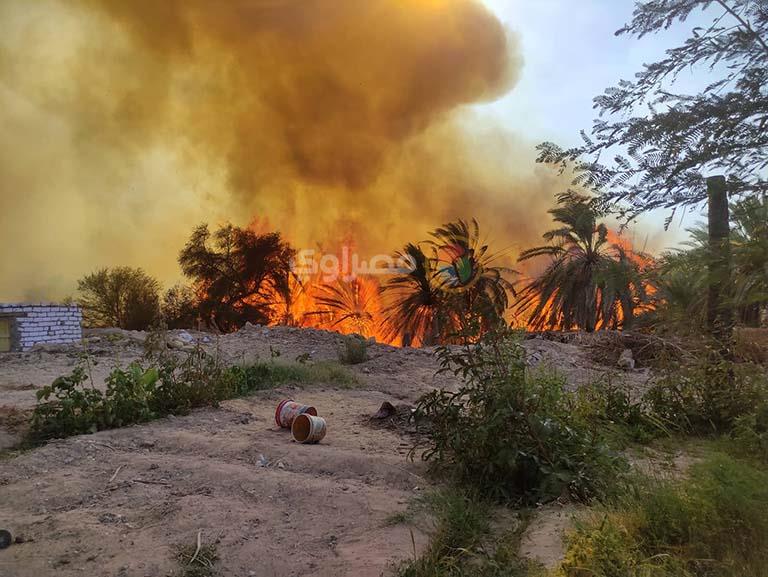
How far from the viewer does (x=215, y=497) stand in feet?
13.7

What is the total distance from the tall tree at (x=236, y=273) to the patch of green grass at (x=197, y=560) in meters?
26.8

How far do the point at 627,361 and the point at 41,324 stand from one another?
15279mm

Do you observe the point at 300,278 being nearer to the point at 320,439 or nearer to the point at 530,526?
the point at 320,439

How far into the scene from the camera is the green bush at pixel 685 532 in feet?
8.35

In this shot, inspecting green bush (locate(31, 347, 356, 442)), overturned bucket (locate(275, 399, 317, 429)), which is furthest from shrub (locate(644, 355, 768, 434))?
green bush (locate(31, 347, 356, 442))

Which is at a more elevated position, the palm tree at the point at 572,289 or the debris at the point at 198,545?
the palm tree at the point at 572,289

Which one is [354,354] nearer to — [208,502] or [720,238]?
[720,238]

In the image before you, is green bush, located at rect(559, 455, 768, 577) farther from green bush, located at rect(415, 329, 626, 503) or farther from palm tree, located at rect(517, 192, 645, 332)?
palm tree, located at rect(517, 192, 645, 332)

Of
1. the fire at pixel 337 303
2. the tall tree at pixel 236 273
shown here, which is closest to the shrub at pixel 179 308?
the tall tree at pixel 236 273

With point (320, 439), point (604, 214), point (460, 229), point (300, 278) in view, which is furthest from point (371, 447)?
point (300, 278)

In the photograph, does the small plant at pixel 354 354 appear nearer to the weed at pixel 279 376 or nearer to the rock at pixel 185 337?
the weed at pixel 279 376

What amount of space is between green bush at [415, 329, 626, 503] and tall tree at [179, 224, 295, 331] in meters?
26.2

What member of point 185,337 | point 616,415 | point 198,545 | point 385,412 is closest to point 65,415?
point 385,412

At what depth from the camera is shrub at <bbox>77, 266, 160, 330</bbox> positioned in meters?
27.2
